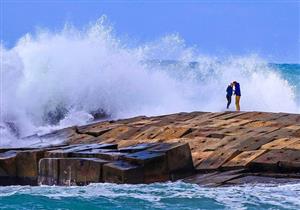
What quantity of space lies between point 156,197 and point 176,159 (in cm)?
142

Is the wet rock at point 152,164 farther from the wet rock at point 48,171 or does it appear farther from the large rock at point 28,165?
the large rock at point 28,165

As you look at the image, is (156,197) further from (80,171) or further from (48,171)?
(48,171)

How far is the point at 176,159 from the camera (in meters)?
A: 10.6

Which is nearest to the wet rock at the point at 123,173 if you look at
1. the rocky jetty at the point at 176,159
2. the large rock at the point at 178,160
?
the rocky jetty at the point at 176,159

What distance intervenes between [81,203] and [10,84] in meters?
11.6

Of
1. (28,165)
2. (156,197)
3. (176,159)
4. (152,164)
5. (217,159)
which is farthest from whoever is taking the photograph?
(28,165)

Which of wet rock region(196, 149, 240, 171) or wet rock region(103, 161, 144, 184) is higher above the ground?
wet rock region(196, 149, 240, 171)

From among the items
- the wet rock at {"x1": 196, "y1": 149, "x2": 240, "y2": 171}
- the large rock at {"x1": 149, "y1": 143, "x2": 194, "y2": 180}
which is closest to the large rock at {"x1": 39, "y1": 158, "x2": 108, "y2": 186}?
the large rock at {"x1": 149, "y1": 143, "x2": 194, "y2": 180}

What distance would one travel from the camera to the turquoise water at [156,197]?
28.8 ft

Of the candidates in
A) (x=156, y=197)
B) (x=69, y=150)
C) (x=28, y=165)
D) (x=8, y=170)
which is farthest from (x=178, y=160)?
(x=8, y=170)

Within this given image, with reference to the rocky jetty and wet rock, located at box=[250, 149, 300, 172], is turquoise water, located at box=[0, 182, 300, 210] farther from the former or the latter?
wet rock, located at box=[250, 149, 300, 172]

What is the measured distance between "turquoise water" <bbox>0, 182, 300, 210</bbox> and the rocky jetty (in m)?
0.28

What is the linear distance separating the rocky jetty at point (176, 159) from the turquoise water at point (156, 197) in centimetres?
28

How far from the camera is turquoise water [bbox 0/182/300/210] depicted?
878 centimetres
